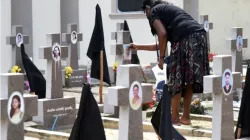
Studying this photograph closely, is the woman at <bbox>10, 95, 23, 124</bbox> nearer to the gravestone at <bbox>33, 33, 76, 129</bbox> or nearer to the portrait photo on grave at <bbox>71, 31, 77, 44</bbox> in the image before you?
the gravestone at <bbox>33, 33, 76, 129</bbox>

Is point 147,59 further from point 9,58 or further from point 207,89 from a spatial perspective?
point 207,89

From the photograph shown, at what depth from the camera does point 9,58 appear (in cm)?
1481

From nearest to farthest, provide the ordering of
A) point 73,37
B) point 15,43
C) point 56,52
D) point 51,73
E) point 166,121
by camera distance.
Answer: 1. point 166,121
2. point 51,73
3. point 56,52
4. point 15,43
5. point 73,37

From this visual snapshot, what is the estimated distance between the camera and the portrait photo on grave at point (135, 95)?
7043 mm

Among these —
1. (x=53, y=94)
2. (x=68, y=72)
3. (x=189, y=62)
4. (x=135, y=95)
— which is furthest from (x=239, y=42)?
(x=135, y=95)

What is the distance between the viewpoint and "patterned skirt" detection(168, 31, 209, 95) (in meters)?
8.80

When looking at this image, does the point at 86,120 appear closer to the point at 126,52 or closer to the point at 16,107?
the point at 16,107

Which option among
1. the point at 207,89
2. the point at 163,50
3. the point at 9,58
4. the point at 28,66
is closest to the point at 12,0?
the point at 9,58

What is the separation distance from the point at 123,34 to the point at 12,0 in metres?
5.60

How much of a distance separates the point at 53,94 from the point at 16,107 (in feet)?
10.9

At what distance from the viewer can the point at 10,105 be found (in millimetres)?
6371

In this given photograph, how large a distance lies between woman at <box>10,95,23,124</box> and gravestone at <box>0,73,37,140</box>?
0.01 metres

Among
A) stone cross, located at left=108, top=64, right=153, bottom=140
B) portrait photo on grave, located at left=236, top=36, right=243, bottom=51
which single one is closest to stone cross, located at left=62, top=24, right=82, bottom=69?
portrait photo on grave, located at left=236, top=36, right=243, bottom=51

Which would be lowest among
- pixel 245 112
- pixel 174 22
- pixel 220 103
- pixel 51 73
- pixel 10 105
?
pixel 245 112
